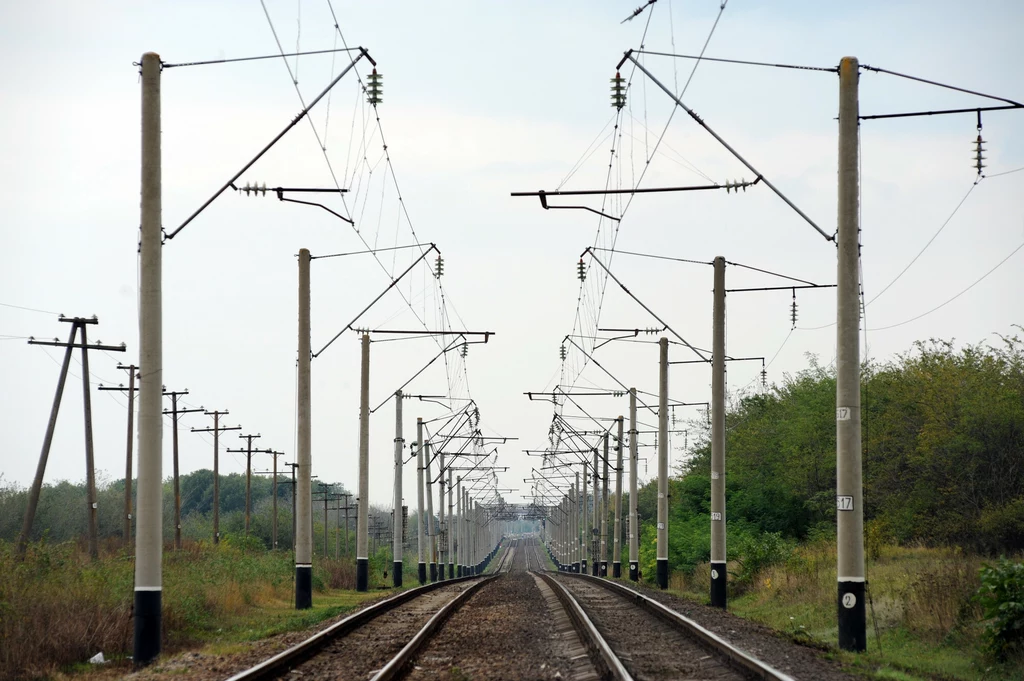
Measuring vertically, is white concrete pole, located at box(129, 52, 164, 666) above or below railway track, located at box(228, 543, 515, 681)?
above

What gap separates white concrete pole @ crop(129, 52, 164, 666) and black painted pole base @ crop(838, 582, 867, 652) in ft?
34.8

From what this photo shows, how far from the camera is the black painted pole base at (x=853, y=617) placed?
1819 centimetres

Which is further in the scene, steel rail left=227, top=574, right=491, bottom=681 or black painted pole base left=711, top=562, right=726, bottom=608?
black painted pole base left=711, top=562, right=726, bottom=608

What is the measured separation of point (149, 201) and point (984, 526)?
1080 inches

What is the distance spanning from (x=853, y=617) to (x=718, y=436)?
11636mm

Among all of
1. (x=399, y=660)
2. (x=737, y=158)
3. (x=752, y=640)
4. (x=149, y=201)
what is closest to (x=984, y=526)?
(x=752, y=640)

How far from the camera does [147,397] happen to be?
1802 centimetres

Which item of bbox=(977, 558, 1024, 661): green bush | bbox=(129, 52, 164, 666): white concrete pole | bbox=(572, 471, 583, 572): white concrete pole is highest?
bbox=(129, 52, 164, 666): white concrete pole

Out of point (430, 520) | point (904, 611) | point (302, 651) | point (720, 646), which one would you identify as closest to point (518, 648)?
point (720, 646)

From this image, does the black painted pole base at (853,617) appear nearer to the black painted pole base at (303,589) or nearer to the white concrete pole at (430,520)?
the black painted pole base at (303,589)

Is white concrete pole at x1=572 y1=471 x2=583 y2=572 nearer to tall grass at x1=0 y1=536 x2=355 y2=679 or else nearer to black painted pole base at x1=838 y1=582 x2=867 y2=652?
tall grass at x1=0 y1=536 x2=355 y2=679

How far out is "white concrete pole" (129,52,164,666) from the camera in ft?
58.7

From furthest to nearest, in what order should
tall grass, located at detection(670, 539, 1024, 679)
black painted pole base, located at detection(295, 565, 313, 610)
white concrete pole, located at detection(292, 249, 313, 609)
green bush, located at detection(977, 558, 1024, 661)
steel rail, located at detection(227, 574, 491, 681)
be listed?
black painted pole base, located at detection(295, 565, 313, 610)
white concrete pole, located at detection(292, 249, 313, 609)
tall grass, located at detection(670, 539, 1024, 679)
green bush, located at detection(977, 558, 1024, 661)
steel rail, located at detection(227, 574, 491, 681)

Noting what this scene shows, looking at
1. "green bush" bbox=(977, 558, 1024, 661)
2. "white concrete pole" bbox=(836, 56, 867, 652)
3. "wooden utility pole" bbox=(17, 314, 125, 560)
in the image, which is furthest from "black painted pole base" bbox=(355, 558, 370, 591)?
"green bush" bbox=(977, 558, 1024, 661)
